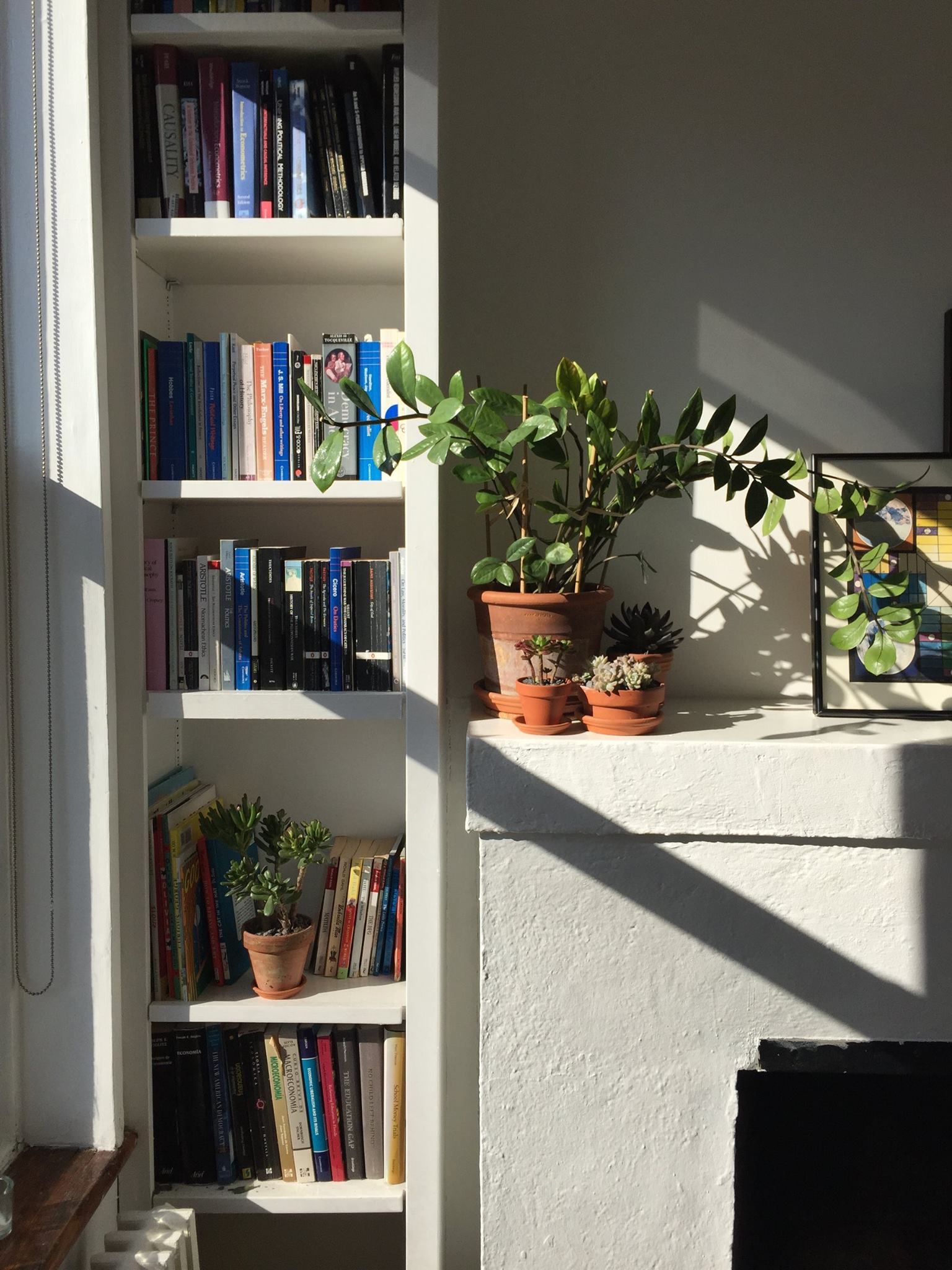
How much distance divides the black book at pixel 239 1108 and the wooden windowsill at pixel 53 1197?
162 mm

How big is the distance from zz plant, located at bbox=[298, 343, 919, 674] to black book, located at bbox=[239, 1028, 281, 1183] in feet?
2.77

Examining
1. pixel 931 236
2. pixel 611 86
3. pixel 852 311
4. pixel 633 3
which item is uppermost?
pixel 633 3

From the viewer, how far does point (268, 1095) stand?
1646mm

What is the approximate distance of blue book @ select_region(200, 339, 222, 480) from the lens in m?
1.55

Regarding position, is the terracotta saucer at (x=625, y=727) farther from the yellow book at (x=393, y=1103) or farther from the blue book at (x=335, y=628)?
the yellow book at (x=393, y=1103)

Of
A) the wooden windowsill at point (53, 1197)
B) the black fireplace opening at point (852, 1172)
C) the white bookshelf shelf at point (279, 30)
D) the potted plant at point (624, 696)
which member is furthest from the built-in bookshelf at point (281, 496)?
the black fireplace opening at point (852, 1172)

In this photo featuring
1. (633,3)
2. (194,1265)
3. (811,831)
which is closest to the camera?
(811,831)

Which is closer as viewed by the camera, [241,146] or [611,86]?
[241,146]

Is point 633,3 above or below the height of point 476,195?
above

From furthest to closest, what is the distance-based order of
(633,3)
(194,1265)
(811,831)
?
(633,3) < (194,1265) < (811,831)

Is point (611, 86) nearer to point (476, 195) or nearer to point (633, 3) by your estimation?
point (633, 3)

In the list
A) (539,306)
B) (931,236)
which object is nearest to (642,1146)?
(539,306)

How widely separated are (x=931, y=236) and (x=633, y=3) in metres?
0.63

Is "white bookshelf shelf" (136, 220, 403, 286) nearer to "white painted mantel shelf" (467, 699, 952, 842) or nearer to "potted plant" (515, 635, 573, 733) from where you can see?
"potted plant" (515, 635, 573, 733)
